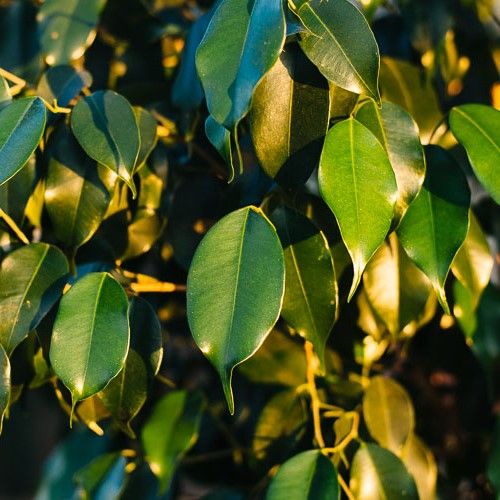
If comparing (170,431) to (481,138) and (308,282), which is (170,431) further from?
(481,138)

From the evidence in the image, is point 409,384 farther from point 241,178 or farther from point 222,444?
point 241,178

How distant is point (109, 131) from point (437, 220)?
278 millimetres

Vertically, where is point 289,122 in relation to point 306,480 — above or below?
above

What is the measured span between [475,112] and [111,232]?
0.35m

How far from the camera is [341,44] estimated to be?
598 mm

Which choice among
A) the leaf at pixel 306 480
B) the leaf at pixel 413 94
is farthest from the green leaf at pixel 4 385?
the leaf at pixel 413 94

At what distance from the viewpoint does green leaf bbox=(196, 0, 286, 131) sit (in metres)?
0.54

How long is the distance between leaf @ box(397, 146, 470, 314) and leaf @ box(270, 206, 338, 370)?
0.07 metres

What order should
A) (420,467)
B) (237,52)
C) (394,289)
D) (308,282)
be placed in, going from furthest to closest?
(420,467)
(394,289)
(308,282)
(237,52)

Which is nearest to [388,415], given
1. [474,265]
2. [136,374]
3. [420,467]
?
[420,467]

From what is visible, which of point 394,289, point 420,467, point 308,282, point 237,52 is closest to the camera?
point 237,52

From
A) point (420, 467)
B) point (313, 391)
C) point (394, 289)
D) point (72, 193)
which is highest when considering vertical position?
point (72, 193)

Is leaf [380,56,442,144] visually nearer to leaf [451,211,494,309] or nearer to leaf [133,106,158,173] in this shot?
leaf [451,211,494,309]

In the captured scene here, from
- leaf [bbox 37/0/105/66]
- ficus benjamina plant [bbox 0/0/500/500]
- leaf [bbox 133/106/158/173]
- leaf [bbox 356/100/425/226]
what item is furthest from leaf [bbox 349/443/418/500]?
leaf [bbox 37/0/105/66]
